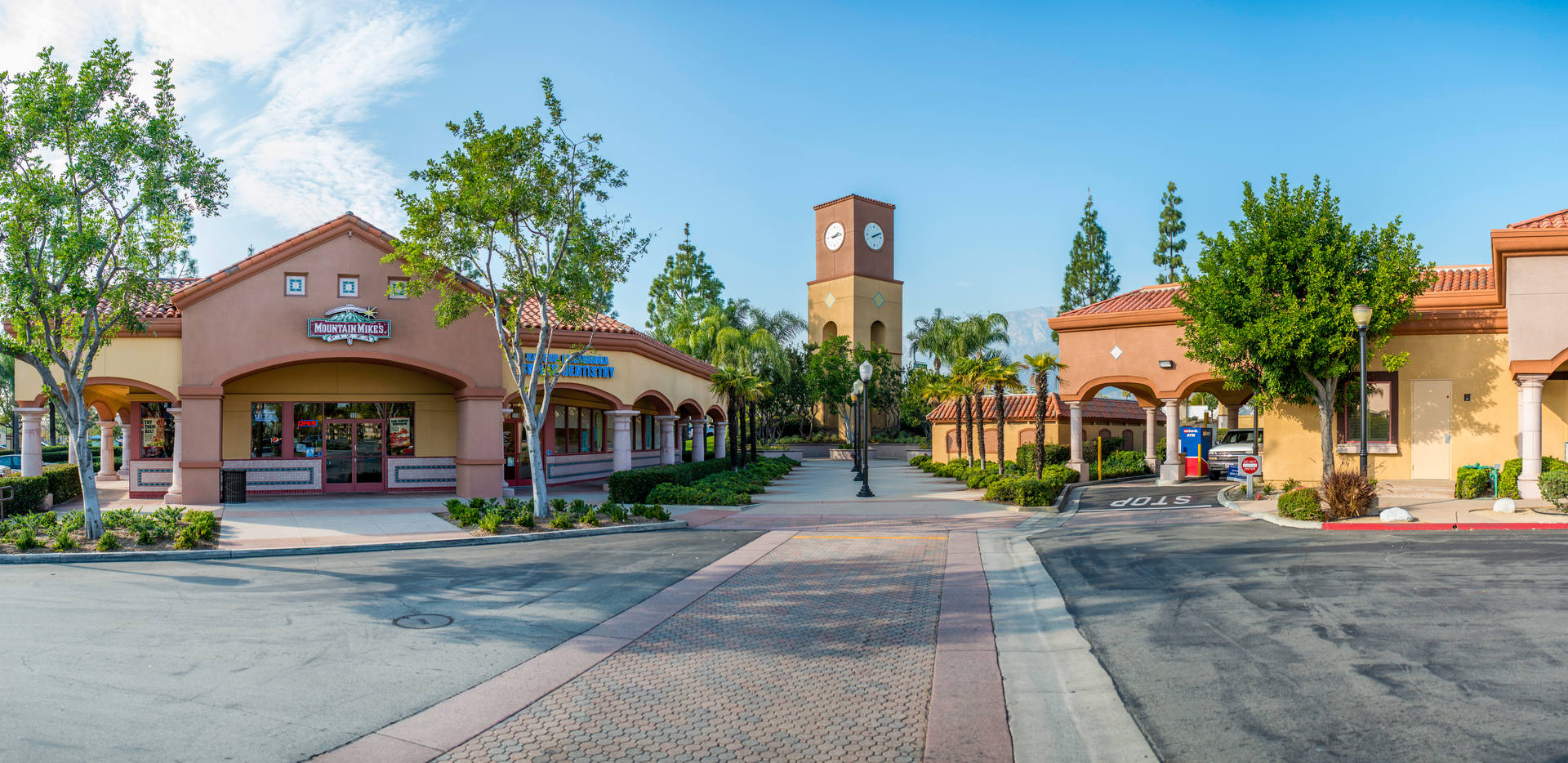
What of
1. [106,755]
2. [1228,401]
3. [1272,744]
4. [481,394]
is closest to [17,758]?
[106,755]

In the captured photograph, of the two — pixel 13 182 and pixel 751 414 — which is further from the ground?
pixel 13 182

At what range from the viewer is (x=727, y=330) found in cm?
5166

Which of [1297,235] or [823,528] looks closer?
[823,528]

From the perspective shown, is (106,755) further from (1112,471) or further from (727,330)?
(727,330)

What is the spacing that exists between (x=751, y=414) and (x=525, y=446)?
43.3 feet

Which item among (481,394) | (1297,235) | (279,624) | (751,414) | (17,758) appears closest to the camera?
(17,758)

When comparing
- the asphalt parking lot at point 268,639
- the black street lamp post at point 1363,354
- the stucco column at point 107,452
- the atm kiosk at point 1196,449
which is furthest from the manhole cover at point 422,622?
the stucco column at point 107,452

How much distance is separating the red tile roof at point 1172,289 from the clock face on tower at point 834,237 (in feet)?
120

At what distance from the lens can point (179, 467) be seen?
865 inches

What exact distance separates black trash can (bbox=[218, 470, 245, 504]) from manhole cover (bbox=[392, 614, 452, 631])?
1575cm

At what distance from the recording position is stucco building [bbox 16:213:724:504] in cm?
2180

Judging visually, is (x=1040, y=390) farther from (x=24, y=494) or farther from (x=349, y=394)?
(x=24, y=494)

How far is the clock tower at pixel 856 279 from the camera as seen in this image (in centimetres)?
6525

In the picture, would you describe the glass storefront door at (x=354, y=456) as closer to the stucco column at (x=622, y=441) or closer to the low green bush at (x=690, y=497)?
the stucco column at (x=622, y=441)
